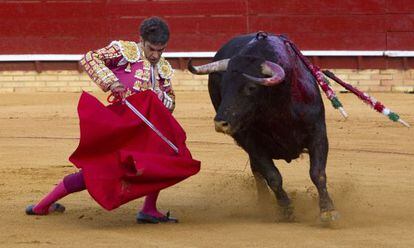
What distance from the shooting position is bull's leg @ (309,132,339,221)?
4871 millimetres

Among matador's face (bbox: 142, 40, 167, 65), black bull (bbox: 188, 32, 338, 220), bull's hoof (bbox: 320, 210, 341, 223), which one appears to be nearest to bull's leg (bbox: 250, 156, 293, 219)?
black bull (bbox: 188, 32, 338, 220)

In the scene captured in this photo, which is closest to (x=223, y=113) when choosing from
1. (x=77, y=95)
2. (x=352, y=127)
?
(x=352, y=127)

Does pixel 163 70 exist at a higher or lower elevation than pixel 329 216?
higher

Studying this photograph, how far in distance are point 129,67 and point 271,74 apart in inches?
25.1

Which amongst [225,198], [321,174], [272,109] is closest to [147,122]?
[272,109]

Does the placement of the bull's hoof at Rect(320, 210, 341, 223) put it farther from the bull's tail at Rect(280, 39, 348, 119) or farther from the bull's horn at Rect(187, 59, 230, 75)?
the bull's horn at Rect(187, 59, 230, 75)

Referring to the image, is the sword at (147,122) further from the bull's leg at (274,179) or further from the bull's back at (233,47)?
the bull's back at (233,47)

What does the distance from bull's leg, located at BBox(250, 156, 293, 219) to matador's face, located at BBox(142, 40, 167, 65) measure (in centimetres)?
74

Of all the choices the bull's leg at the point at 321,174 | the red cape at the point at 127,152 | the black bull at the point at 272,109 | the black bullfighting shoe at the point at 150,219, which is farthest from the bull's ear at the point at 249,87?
the black bullfighting shoe at the point at 150,219

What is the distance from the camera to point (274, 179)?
5.21 metres

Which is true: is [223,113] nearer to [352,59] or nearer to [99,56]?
[99,56]

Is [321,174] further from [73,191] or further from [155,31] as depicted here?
[73,191]

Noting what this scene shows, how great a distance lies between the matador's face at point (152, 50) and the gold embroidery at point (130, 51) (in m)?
0.04

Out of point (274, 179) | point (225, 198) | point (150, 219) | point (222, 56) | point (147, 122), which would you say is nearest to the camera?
point (147, 122)
